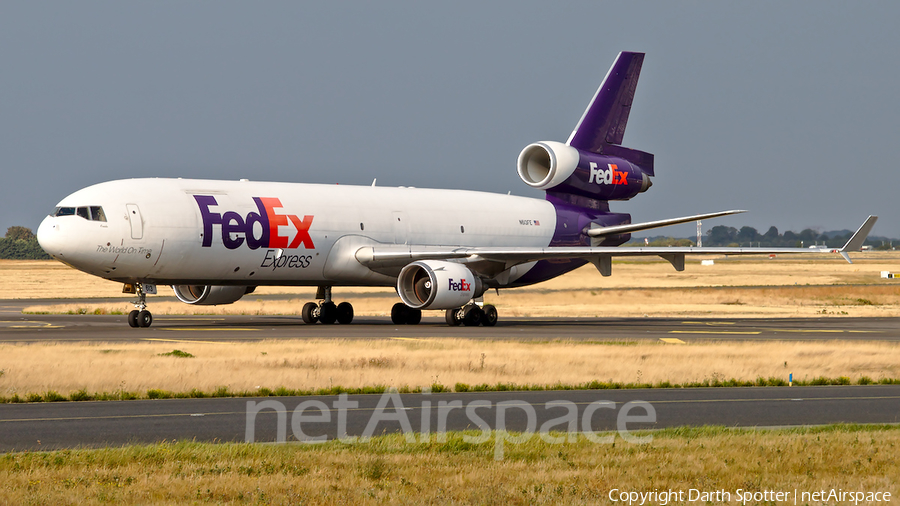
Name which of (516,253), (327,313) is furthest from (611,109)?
(327,313)

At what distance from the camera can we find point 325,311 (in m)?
37.6

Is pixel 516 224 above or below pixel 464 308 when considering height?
above

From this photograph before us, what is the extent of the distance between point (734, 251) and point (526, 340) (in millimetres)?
12173

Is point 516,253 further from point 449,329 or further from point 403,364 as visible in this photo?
point 403,364

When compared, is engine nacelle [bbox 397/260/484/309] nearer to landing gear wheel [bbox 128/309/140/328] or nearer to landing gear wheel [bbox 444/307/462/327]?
landing gear wheel [bbox 444/307/462/327]

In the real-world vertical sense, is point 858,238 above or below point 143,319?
above

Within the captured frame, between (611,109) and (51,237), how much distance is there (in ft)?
78.9

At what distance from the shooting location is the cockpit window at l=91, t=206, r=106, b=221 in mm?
30750

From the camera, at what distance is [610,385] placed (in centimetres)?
1881

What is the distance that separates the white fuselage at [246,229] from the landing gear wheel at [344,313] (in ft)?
4.45

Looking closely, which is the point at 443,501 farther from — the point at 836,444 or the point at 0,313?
the point at 0,313

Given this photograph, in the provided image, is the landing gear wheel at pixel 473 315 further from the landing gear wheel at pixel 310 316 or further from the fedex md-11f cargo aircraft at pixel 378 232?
the landing gear wheel at pixel 310 316

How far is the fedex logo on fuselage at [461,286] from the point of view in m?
34.2

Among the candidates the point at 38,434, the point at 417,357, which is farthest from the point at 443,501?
the point at 417,357
